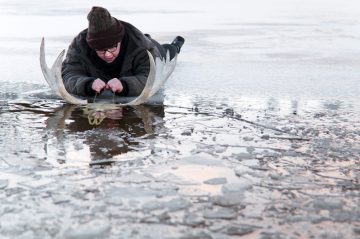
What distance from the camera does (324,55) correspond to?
9234 millimetres

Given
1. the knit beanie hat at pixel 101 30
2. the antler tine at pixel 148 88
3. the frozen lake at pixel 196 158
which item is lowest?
the frozen lake at pixel 196 158

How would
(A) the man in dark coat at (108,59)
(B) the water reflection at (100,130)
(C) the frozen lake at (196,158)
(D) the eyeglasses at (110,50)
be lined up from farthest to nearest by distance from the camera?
(D) the eyeglasses at (110,50) < (A) the man in dark coat at (108,59) < (B) the water reflection at (100,130) < (C) the frozen lake at (196,158)

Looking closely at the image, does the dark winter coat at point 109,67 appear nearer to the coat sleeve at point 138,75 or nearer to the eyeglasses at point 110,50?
the coat sleeve at point 138,75

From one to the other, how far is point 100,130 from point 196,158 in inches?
42.9

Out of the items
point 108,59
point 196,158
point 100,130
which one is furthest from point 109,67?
point 196,158

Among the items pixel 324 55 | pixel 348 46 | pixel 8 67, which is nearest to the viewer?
pixel 8 67

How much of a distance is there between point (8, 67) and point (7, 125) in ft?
11.7

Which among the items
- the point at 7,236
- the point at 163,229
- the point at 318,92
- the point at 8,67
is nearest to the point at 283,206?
the point at 163,229

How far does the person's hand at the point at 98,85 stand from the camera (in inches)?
217

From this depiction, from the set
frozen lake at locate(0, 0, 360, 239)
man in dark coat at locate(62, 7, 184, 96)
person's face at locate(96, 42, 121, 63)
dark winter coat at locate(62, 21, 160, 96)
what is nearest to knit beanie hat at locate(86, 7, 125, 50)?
man in dark coat at locate(62, 7, 184, 96)

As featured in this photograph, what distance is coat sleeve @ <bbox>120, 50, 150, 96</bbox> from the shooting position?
5750mm

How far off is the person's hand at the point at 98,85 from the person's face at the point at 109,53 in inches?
14.4

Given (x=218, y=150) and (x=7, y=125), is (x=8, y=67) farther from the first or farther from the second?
(x=218, y=150)

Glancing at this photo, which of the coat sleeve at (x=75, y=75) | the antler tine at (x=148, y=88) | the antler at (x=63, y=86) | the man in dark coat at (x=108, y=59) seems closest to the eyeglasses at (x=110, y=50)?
the man in dark coat at (x=108, y=59)
